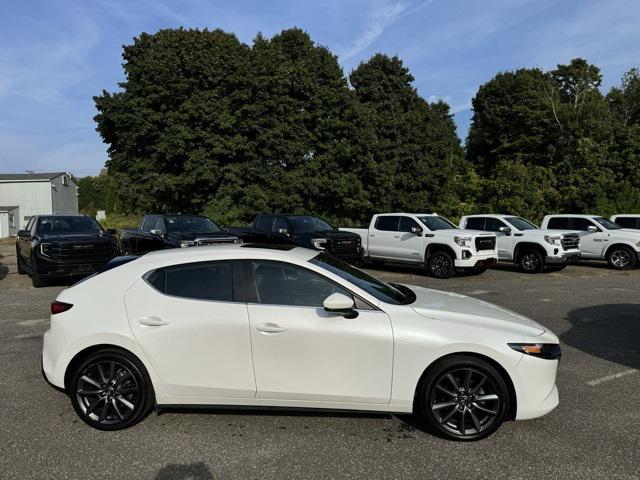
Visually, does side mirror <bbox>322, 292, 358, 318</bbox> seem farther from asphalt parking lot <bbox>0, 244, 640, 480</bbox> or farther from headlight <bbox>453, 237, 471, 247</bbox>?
headlight <bbox>453, 237, 471, 247</bbox>

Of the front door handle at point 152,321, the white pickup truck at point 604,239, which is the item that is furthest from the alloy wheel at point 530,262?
the front door handle at point 152,321

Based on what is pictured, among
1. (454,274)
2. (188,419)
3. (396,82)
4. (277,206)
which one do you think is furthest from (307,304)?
(396,82)

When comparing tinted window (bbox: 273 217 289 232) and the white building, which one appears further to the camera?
the white building

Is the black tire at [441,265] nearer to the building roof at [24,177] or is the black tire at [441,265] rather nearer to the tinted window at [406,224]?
Result: the tinted window at [406,224]

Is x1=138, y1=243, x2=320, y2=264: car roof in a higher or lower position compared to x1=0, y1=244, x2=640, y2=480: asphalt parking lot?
higher

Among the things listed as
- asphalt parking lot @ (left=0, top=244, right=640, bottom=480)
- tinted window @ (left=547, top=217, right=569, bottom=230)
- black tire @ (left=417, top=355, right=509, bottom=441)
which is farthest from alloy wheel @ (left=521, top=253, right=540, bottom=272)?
black tire @ (left=417, top=355, right=509, bottom=441)

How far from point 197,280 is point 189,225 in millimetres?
10883

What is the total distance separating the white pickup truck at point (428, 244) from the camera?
12.9 meters

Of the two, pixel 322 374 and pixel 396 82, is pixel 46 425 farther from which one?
pixel 396 82

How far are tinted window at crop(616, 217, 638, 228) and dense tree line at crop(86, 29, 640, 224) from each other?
25.4 feet

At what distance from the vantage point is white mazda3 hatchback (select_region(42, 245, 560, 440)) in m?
3.63

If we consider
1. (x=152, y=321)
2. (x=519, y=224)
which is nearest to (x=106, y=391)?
(x=152, y=321)

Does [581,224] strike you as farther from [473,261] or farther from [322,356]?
[322,356]

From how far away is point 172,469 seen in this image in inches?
130
